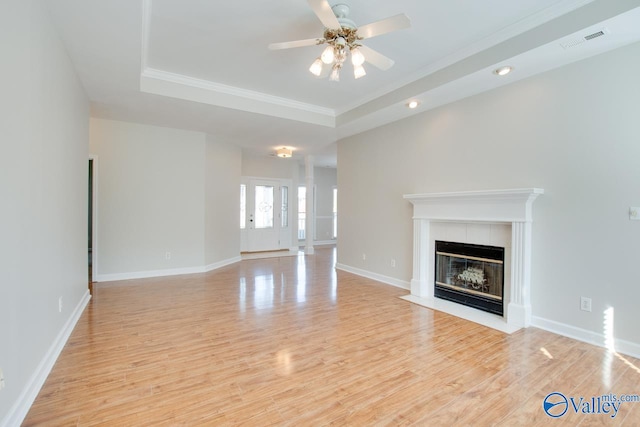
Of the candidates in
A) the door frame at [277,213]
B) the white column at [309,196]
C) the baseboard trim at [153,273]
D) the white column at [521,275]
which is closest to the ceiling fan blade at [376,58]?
the white column at [521,275]

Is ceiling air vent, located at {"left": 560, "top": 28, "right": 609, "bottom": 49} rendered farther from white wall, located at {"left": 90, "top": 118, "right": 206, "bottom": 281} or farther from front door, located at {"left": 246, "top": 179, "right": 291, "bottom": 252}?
front door, located at {"left": 246, "top": 179, "right": 291, "bottom": 252}

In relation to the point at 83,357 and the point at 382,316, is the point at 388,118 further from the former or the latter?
the point at 83,357

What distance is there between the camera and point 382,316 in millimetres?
3479

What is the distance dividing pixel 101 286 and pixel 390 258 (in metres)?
4.48

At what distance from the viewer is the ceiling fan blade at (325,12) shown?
2.11 meters

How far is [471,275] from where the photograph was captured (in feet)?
12.9

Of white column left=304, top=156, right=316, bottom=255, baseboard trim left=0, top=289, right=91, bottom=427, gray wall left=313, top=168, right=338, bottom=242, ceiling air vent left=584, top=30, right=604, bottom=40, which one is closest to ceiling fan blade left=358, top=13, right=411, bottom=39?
ceiling air vent left=584, top=30, right=604, bottom=40

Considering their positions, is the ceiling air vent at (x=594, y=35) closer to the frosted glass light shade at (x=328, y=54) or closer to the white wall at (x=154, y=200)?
the frosted glass light shade at (x=328, y=54)

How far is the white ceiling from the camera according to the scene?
2492mm

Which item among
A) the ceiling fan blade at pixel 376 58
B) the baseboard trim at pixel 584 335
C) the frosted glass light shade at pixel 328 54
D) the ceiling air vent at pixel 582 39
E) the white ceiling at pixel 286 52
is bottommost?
the baseboard trim at pixel 584 335

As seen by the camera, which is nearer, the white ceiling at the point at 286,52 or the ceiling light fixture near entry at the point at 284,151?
the white ceiling at the point at 286,52

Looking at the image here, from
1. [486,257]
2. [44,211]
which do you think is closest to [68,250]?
[44,211]

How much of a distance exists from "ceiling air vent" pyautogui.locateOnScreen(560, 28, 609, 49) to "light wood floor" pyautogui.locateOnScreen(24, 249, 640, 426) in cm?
264

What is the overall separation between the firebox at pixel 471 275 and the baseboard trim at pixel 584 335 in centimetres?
41
